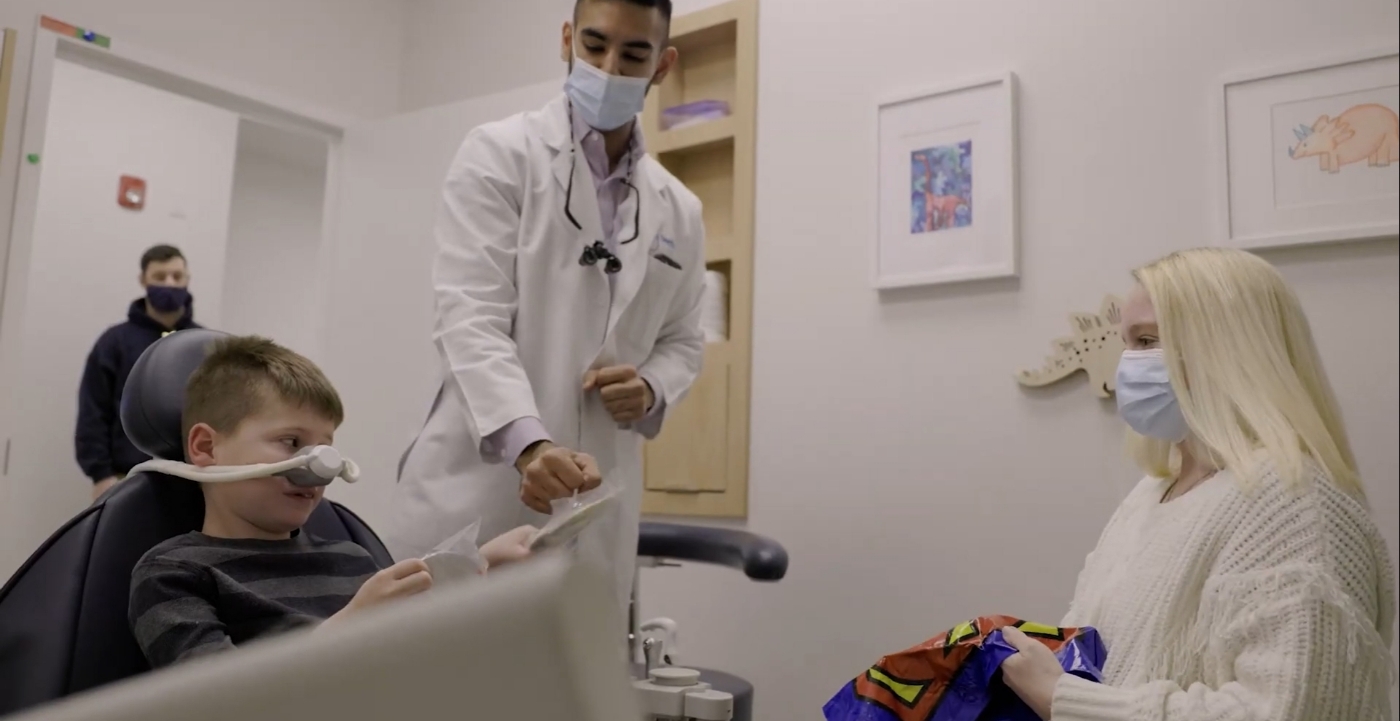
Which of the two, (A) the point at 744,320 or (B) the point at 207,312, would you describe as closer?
(A) the point at 744,320

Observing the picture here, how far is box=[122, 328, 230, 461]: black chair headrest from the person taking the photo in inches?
46.9

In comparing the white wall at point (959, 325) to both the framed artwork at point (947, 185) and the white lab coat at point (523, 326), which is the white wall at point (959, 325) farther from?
the white lab coat at point (523, 326)

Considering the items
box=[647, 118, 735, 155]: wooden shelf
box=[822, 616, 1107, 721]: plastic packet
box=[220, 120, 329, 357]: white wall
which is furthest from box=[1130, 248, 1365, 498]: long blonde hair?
box=[220, 120, 329, 357]: white wall

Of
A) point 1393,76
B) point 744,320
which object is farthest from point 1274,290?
point 744,320

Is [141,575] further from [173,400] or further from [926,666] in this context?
[926,666]

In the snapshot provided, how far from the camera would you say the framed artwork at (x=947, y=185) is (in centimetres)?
222

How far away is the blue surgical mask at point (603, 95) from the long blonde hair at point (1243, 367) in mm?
854

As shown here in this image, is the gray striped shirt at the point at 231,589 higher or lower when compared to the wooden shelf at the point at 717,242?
lower

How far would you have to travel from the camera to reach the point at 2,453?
2.57 m

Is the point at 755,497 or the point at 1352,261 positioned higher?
the point at 1352,261

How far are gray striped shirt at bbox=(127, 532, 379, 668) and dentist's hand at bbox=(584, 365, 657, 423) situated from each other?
1.62ft

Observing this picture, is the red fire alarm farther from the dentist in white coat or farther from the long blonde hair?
the long blonde hair

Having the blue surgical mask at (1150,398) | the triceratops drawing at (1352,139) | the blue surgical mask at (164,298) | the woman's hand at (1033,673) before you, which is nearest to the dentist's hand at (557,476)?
the woman's hand at (1033,673)

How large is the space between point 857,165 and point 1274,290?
127 centimetres
